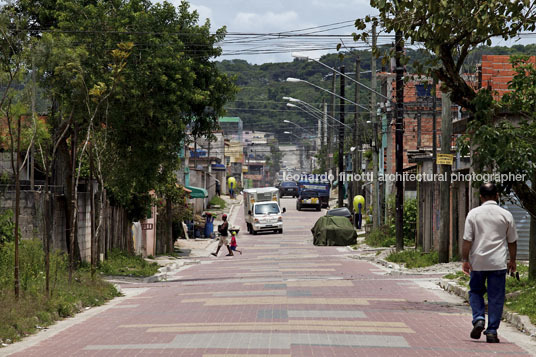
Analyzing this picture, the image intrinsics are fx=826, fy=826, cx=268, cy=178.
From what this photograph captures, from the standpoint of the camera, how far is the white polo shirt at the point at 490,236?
10312 millimetres

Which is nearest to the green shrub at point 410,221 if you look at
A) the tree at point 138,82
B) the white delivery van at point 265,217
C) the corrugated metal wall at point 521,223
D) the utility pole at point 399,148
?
the utility pole at point 399,148

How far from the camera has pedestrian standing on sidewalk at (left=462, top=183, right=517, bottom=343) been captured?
1032cm

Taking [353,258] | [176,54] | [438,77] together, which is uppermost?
[176,54]

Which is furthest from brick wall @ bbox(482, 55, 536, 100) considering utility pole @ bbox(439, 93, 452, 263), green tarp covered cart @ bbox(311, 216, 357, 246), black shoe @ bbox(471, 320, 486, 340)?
black shoe @ bbox(471, 320, 486, 340)

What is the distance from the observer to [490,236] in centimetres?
1031

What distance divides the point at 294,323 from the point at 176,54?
496 inches

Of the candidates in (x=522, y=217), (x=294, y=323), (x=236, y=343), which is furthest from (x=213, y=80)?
(x=236, y=343)

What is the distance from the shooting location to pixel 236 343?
10.1 m

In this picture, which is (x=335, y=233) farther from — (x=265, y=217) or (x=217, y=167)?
(x=217, y=167)

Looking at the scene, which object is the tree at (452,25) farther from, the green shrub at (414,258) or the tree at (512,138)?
the green shrub at (414,258)

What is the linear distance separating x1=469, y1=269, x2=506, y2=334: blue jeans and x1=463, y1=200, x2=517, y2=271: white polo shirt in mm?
111

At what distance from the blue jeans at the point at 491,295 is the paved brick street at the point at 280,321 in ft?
1.02


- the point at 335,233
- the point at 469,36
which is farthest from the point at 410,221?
the point at 469,36

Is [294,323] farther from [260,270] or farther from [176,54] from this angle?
[260,270]
